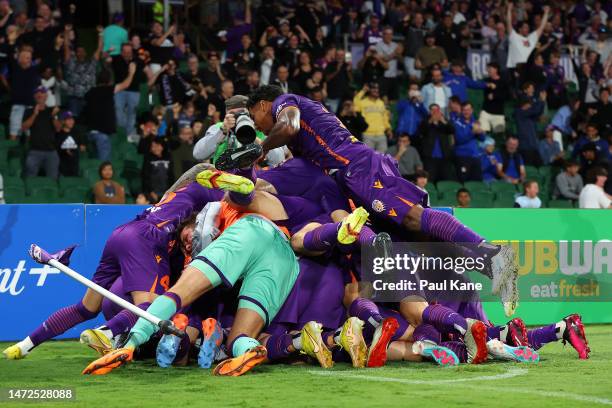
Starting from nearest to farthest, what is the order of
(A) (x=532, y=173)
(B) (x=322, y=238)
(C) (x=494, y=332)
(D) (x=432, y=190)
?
(B) (x=322, y=238), (C) (x=494, y=332), (D) (x=432, y=190), (A) (x=532, y=173)

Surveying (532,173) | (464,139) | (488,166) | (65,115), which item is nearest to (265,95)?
(65,115)

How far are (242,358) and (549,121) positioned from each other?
47.2ft

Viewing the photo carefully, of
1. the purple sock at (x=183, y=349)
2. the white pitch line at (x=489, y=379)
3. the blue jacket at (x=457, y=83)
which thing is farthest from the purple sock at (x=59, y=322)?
the blue jacket at (x=457, y=83)

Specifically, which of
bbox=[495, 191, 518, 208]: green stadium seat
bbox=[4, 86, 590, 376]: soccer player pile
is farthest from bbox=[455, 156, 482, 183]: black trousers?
bbox=[4, 86, 590, 376]: soccer player pile

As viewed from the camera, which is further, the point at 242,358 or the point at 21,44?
the point at 21,44

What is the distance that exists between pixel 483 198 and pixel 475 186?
22 cm

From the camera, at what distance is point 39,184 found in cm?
1377

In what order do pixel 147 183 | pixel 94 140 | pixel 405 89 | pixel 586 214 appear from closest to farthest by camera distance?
pixel 586 214 → pixel 147 183 → pixel 94 140 → pixel 405 89

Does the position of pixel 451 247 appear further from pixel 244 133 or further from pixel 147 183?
pixel 147 183

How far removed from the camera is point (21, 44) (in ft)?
50.1

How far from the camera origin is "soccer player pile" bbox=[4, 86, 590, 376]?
665 centimetres

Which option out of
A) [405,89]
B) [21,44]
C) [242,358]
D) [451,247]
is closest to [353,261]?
[451,247]

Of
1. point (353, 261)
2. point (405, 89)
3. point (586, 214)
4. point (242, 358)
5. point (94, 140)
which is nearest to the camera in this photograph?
point (242, 358)

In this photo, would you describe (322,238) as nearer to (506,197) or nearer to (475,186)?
(475,186)
